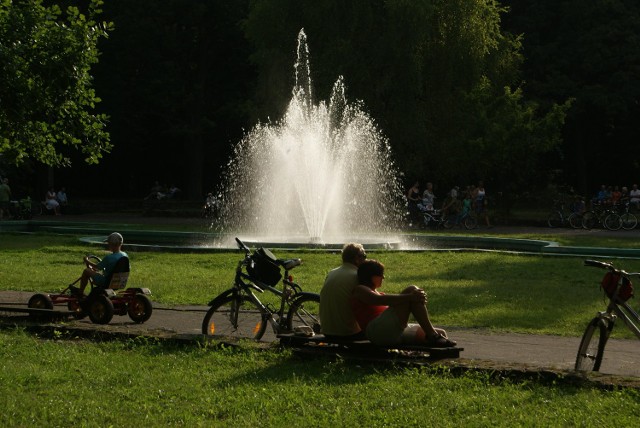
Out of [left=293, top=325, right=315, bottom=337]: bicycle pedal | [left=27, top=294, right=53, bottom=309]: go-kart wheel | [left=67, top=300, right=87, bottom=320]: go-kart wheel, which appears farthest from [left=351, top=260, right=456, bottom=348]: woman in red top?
[left=27, top=294, right=53, bottom=309]: go-kart wheel

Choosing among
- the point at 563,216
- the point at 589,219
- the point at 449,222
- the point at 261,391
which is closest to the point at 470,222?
the point at 449,222

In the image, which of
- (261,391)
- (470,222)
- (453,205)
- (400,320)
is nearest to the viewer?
(261,391)

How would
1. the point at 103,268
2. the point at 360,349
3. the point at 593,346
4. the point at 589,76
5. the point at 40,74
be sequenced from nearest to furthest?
the point at 593,346 < the point at 360,349 < the point at 103,268 < the point at 40,74 < the point at 589,76

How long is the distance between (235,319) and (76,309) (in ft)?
8.01

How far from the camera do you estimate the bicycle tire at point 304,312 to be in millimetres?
10711

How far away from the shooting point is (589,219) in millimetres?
38594

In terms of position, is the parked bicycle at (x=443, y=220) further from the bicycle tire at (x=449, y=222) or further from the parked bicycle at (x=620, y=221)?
the parked bicycle at (x=620, y=221)

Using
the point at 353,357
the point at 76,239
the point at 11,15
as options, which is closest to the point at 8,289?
the point at 11,15

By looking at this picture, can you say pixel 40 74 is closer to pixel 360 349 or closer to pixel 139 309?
pixel 139 309

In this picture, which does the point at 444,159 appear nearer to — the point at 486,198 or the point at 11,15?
the point at 486,198

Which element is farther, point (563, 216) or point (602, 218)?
point (563, 216)

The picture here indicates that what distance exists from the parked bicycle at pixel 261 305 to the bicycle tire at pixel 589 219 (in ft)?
95.2

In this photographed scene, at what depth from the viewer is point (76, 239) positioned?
28.6 metres

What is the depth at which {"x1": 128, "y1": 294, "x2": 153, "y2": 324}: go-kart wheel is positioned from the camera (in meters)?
12.4
